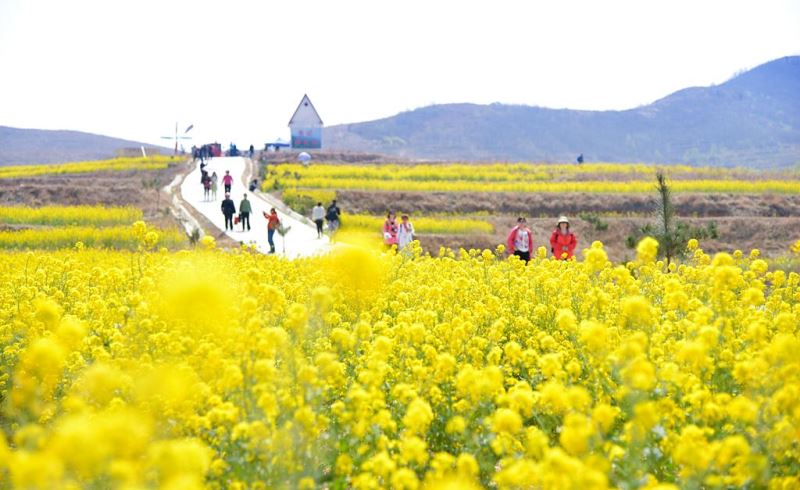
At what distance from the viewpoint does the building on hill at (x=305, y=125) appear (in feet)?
237

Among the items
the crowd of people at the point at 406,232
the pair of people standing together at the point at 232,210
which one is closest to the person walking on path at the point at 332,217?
the crowd of people at the point at 406,232

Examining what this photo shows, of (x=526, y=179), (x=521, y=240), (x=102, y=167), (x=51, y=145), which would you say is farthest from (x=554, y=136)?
(x=521, y=240)

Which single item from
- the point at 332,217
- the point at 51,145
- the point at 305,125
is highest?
the point at 305,125

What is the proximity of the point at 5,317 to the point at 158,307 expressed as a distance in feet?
6.12

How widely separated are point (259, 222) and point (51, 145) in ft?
452

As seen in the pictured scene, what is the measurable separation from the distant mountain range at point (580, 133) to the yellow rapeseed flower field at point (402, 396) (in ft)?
450

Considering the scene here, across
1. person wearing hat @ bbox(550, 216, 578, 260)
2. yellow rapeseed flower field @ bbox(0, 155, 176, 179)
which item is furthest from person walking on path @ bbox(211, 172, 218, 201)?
person wearing hat @ bbox(550, 216, 578, 260)

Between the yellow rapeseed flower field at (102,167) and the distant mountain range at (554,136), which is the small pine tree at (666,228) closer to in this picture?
the yellow rapeseed flower field at (102,167)

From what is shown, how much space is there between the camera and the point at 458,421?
12.9 ft

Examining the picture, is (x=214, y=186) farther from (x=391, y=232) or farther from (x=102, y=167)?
(x=102, y=167)

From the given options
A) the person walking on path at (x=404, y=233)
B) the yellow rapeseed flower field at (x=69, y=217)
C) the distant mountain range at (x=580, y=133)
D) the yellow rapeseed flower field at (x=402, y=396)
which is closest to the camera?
the yellow rapeseed flower field at (x=402, y=396)

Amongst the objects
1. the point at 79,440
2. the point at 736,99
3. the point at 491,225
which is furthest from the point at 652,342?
the point at 736,99

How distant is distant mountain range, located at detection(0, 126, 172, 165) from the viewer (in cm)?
13025

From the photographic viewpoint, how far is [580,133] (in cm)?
17038
